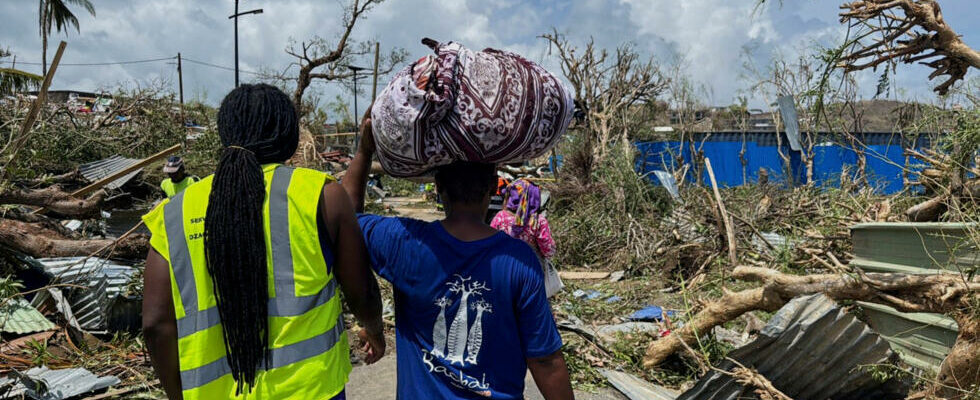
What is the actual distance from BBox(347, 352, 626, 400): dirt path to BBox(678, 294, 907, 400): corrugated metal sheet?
99 centimetres

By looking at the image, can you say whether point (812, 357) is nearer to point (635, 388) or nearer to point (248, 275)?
point (635, 388)

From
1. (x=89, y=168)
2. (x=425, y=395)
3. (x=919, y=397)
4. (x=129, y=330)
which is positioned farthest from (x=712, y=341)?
(x=89, y=168)

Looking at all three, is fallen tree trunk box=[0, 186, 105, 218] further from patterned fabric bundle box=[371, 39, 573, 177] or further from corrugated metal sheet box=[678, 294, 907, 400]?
corrugated metal sheet box=[678, 294, 907, 400]

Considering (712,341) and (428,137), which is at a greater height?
(428,137)

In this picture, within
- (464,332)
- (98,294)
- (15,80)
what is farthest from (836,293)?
(15,80)

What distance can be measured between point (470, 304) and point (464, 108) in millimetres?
505

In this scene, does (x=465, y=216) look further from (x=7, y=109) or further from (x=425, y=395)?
(x=7, y=109)

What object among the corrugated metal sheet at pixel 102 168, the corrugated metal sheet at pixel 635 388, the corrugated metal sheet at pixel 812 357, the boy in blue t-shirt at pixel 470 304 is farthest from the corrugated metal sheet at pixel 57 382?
the corrugated metal sheet at pixel 102 168

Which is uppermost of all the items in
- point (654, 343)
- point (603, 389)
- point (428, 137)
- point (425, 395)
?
point (428, 137)

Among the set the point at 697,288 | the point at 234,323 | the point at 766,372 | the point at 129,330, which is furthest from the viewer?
the point at 697,288

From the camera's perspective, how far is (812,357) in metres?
3.09

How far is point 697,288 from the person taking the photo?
6375 millimetres

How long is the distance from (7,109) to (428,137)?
1234 cm

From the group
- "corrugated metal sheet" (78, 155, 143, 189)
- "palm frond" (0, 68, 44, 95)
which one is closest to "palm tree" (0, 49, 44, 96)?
"palm frond" (0, 68, 44, 95)
